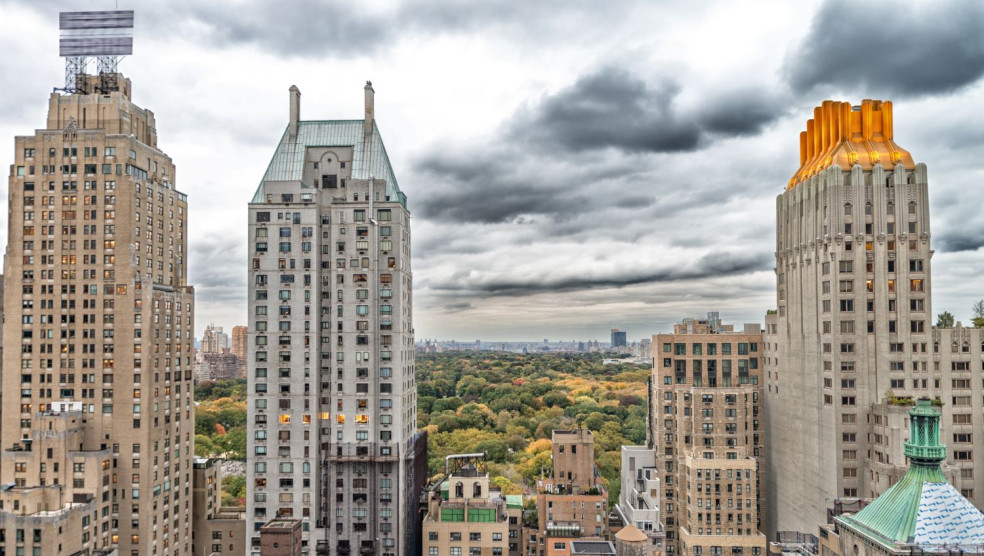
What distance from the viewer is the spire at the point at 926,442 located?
51.6 metres

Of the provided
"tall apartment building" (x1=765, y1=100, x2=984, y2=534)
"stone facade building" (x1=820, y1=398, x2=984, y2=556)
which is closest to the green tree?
"tall apartment building" (x1=765, y1=100, x2=984, y2=534)

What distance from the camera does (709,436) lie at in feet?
350

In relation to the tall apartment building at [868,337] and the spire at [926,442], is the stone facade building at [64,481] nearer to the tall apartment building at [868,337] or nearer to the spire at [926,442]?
the spire at [926,442]

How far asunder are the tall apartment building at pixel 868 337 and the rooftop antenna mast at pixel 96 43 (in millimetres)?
110408

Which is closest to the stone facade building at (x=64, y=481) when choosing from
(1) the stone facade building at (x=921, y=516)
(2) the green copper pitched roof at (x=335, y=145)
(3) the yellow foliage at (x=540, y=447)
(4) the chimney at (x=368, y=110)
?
(2) the green copper pitched roof at (x=335, y=145)

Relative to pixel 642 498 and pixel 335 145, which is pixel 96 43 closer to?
pixel 335 145

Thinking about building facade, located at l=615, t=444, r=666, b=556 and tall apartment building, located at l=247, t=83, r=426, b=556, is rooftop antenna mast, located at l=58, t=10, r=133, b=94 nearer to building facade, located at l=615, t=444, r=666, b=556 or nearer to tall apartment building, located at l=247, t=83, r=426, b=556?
tall apartment building, located at l=247, t=83, r=426, b=556

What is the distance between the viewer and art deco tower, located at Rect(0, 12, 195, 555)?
96438 mm

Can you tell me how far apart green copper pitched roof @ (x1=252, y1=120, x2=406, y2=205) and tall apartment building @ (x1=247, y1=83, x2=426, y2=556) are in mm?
357

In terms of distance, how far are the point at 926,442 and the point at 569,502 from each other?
A: 196ft

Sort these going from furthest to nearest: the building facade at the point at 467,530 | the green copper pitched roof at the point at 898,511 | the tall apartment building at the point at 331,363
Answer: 1. the building facade at the point at 467,530
2. the tall apartment building at the point at 331,363
3. the green copper pitched roof at the point at 898,511

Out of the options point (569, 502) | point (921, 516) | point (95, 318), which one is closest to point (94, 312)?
point (95, 318)

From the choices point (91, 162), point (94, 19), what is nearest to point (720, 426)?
point (91, 162)

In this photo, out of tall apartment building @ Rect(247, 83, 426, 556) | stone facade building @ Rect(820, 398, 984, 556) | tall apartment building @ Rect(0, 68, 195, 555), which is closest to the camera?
stone facade building @ Rect(820, 398, 984, 556)
